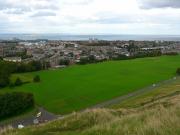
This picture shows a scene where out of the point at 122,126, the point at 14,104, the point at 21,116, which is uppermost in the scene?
the point at 122,126

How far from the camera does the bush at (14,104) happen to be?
44906 mm

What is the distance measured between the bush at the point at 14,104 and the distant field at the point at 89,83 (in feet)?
9.88

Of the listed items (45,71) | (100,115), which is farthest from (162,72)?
(100,115)

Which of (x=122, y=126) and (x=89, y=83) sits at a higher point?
(x=122, y=126)

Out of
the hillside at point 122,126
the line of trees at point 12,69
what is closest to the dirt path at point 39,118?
the line of trees at point 12,69

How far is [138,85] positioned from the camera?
70188 millimetres

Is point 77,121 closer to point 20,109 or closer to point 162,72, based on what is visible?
point 20,109

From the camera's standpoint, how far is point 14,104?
152ft

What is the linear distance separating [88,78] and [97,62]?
34.8m

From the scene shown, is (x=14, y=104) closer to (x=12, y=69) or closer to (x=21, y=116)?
(x=21, y=116)

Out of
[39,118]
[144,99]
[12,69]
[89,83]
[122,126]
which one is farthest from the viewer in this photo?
[12,69]

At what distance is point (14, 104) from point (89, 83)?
29539 millimetres

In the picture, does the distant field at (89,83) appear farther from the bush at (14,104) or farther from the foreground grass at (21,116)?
the bush at (14,104)

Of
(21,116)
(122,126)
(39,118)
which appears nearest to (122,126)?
(122,126)
